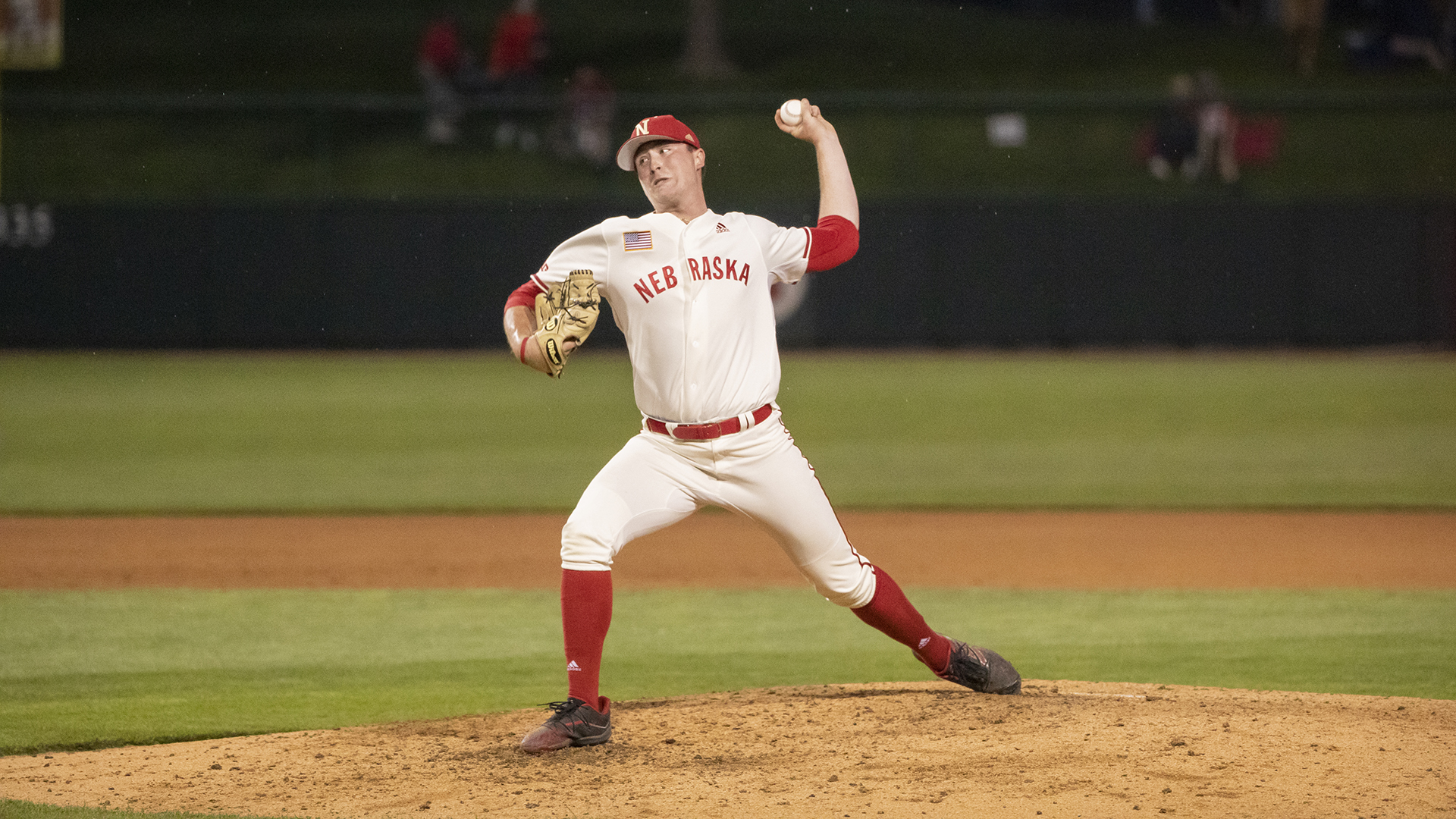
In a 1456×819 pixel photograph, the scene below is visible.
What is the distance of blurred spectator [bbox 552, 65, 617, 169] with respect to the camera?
2302cm

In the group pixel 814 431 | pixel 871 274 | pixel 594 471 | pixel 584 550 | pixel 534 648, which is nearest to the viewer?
pixel 584 550

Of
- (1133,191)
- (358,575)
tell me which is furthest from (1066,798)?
(1133,191)

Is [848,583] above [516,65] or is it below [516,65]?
below

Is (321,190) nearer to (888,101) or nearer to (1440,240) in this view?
(888,101)

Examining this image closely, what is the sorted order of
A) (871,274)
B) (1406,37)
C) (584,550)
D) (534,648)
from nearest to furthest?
(584,550), (534,648), (871,274), (1406,37)

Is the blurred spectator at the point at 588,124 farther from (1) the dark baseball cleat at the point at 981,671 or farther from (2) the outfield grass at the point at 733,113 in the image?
(1) the dark baseball cleat at the point at 981,671

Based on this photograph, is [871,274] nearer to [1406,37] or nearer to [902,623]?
[1406,37]

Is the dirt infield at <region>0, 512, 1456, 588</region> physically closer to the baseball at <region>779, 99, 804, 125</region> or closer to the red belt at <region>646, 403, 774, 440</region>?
the red belt at <region>646, 403, 774, 440</region>

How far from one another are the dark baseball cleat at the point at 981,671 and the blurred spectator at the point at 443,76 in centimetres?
2004

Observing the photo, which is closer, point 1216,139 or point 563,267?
point 563,267

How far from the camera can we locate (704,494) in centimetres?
471

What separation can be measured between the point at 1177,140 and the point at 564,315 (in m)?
21.2

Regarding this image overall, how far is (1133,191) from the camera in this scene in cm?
2448

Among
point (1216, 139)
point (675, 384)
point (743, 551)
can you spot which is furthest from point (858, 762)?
point (1216, 139)
